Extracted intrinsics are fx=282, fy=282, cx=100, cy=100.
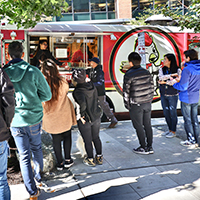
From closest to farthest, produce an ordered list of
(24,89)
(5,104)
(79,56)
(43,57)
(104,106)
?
(5,104), (24,89), (43,57), (104,106), (79,56)

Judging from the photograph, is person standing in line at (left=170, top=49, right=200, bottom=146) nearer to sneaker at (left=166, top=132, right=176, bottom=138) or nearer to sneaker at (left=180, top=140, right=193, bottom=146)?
sneaker at (left=180, top=140, right=193, bottom=146)

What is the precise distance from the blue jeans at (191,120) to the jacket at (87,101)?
2.05m

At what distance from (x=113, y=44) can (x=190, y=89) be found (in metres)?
3.31

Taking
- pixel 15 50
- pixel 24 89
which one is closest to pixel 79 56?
pixel 15 50

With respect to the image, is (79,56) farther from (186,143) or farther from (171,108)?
(186,143)

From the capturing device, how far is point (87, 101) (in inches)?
191

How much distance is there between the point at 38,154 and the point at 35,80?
1.04 metres

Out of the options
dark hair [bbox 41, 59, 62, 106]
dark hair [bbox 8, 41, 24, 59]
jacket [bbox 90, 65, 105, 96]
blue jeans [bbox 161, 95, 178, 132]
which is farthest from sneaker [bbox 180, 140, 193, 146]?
dark hair [bbox 8, 41, 24, 59]

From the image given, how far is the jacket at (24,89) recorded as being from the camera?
3.53 metres

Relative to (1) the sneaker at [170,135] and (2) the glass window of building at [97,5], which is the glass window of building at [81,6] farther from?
(1) the sneaker at [170,135]

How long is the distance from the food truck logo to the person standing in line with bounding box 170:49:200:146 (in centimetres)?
266

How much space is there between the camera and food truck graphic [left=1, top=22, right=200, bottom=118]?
814cm

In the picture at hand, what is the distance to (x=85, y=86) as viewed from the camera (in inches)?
189

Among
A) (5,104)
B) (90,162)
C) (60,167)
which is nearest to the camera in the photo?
(5,104)
